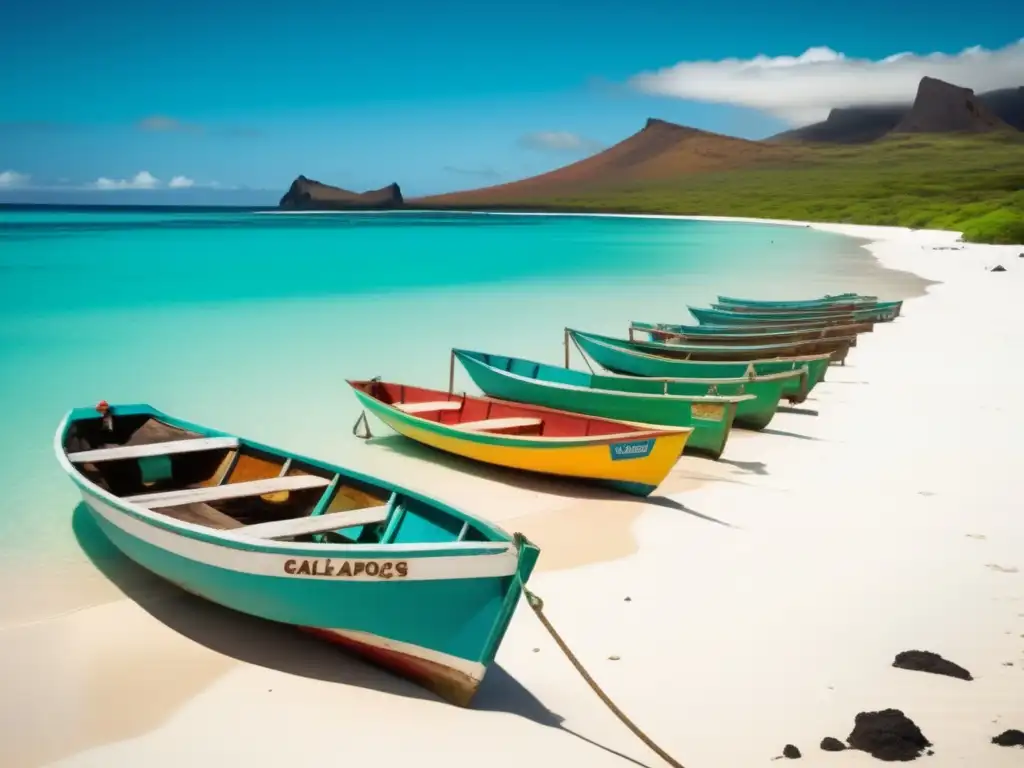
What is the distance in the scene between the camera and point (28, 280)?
1369 inches

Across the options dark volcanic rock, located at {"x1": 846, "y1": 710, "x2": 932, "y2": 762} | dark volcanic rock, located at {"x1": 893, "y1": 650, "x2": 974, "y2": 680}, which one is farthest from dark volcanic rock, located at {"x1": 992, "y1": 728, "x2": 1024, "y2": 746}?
dark volcanic rock, located at {"x1": 893, "y1": 650, "x2": 974, "y2": 680}

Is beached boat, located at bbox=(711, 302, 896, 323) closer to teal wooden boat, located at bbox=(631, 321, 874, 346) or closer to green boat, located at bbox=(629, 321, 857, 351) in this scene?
teal wooden boat, located at bbox=(631, 321, 874, 346)

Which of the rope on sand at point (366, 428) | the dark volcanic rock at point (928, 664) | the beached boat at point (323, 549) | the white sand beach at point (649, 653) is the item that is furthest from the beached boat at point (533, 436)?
the dark volcanic rock at point (928, 664)

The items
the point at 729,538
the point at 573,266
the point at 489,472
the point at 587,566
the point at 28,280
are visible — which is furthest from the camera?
the point at 573,266

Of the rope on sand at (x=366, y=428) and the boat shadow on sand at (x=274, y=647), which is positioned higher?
the rope on sand at (x=366, y=428)

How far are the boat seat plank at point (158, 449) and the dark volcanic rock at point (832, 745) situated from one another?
209 inches

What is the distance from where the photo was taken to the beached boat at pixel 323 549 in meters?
4.62

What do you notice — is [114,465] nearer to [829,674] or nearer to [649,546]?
[649,546]

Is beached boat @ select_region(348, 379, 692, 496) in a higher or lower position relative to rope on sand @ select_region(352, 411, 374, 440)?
higher

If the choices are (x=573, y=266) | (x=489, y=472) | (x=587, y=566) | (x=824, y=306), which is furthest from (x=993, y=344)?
(x=573, y=266)

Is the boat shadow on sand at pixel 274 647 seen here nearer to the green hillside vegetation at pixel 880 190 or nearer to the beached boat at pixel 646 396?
the beached boat at pixel 646 396

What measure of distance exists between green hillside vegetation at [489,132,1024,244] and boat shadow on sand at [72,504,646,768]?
4674 cm

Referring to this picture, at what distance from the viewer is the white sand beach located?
182 inches

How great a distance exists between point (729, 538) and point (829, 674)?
7.66 feet
